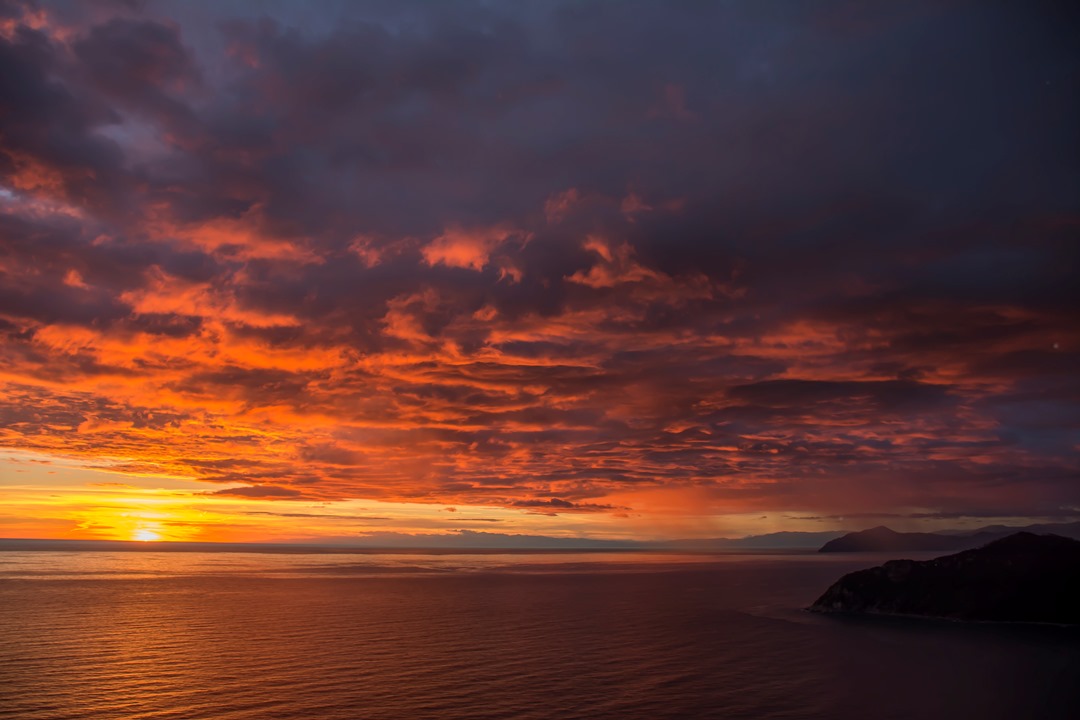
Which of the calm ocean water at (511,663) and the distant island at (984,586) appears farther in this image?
the distant island at (984,586)

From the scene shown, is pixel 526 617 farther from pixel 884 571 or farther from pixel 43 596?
pixel 43 596

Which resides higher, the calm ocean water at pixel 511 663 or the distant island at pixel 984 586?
the distant island at pixel 984 586

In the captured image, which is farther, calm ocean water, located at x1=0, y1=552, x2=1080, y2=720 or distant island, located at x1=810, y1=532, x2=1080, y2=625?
distant island, located at x1=810, y1=532, x2=1080, y2=625

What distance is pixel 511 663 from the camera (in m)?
44.1

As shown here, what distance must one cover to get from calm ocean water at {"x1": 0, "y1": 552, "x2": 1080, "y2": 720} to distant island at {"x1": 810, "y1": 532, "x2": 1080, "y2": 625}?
4444 millimetres

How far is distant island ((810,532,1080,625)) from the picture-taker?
63.9 metres

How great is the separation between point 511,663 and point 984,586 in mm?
51821

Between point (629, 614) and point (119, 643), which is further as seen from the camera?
point (629, 614)

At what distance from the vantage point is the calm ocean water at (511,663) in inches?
1313

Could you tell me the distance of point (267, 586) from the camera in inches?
4382

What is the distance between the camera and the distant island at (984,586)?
6394 centimetres

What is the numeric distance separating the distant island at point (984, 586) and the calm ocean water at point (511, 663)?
4444 mm

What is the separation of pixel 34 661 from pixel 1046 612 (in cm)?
8174

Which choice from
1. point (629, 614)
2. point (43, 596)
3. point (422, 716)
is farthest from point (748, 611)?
point (43, 596)
